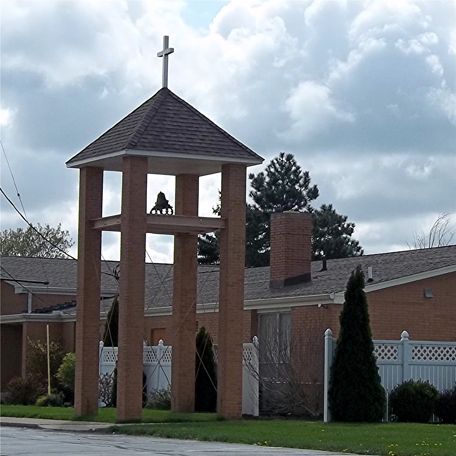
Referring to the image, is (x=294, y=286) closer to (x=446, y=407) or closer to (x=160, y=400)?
(x=160, y=400)

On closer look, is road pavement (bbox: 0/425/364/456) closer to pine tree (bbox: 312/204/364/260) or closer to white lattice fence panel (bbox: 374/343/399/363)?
white lattice fence panel (bbox: 374/343/399/363)

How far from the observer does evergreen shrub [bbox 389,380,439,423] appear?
2958 centimetres

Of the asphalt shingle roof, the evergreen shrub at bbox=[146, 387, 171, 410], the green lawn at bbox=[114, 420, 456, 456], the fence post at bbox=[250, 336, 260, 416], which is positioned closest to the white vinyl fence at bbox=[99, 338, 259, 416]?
the fence post at bbox=[250, 336, 260, 416]

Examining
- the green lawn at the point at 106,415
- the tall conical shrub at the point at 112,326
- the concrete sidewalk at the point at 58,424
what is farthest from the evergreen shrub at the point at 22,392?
the concrete sidewalk at the point at 58,424

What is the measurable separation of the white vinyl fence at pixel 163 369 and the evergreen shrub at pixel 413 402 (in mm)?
4694

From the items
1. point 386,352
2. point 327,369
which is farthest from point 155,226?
point 386,352

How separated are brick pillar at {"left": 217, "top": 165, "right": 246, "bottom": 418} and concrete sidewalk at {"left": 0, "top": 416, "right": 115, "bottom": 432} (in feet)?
10.1

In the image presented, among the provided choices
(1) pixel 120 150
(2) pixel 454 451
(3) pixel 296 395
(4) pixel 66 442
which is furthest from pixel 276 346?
(2) pixel 454 451

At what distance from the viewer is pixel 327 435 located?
24094 mm

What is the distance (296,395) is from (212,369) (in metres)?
3.73

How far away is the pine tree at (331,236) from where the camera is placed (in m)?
73.6

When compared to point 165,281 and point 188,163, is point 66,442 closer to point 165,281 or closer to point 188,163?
point 188,163

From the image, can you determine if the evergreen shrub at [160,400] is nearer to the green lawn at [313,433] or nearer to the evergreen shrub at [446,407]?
the green lawn at [313,433]

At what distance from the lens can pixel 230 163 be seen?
30.7 metres
